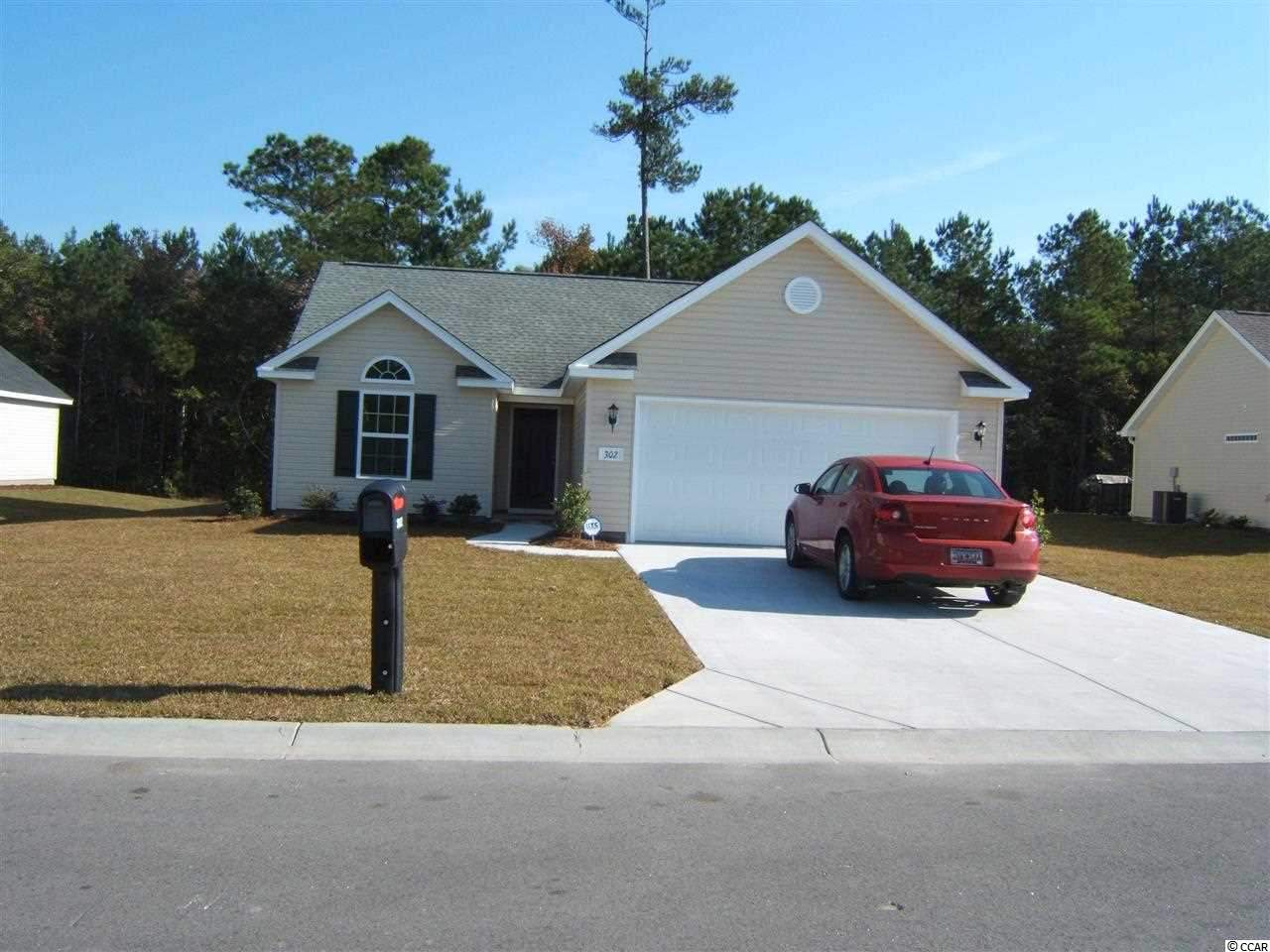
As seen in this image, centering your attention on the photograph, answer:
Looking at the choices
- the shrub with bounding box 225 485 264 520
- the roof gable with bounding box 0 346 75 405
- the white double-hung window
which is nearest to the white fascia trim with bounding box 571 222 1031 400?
the white double-hung window

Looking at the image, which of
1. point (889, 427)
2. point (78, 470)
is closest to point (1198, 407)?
point (889, 427)

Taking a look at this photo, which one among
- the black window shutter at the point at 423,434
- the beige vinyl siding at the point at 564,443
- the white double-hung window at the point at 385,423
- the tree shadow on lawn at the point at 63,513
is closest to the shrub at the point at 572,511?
the black window shutter at the point at 423,434

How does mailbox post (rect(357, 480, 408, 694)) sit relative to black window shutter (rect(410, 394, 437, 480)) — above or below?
below

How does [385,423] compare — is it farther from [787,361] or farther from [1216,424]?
[1216,424]

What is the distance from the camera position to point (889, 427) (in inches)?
642

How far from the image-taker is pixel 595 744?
6.25 meters

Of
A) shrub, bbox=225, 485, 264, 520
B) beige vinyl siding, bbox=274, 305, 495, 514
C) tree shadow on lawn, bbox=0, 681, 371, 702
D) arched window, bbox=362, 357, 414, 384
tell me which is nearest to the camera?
tree shadow on lawn, bbox=0, 681, 371, 702

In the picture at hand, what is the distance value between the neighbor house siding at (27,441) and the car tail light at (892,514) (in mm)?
27252

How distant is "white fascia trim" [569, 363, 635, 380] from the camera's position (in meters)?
15.6

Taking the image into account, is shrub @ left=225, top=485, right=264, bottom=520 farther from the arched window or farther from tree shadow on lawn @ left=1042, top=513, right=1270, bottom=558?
tree shadow on lawn @ left=1042, top=513, right=1270, bottom=558

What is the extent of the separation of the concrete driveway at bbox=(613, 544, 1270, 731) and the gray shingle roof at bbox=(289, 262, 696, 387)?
8.86 m

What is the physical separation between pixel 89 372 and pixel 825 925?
131ft

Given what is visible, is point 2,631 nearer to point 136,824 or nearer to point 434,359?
point 136,824

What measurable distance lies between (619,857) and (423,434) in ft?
48.3
